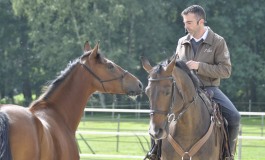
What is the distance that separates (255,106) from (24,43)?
18.5 m

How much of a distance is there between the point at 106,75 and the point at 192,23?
4.08 feet

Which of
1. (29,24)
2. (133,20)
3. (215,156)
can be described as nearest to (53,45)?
(29,24)

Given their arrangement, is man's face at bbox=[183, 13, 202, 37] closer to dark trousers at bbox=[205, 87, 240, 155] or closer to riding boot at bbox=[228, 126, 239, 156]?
→ dark trousers at bbox=[205, 87, 240, 155]

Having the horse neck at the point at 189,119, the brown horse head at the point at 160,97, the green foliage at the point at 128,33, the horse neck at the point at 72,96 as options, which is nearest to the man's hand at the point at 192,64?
the horse neck at the point at 189,119

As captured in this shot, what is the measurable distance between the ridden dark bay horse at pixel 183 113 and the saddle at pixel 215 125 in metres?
0.01

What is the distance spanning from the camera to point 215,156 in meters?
7.20

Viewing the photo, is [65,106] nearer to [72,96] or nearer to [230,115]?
[72,96]

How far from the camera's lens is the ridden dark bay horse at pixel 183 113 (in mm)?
6426

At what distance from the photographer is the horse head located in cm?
703

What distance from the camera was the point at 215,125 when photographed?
24.1 ft

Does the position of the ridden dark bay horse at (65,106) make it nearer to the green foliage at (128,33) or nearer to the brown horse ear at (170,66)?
the brown horse ear at (170,66)

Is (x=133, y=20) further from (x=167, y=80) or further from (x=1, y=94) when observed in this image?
(x=167, y=80)

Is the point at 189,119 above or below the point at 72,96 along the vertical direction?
below

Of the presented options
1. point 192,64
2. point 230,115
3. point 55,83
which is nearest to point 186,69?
point 192,64
